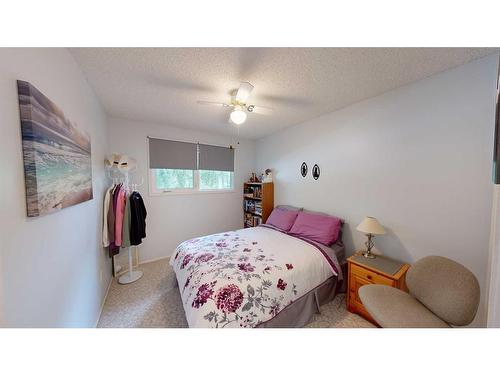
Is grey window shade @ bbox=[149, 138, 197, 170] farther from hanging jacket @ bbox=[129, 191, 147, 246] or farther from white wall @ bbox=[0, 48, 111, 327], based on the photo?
white wall @ bbox=[0, 48, 111, 327]

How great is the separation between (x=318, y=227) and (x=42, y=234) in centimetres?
236

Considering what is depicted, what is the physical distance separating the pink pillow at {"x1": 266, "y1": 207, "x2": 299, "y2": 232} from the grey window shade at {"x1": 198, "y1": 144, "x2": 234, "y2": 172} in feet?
4.48

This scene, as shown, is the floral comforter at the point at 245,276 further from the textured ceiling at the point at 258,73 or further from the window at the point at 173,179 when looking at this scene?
the textured ceiling at the point at 258,73

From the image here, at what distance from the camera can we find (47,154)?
800 millimetres

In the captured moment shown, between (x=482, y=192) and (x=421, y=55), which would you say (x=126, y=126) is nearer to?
(x=421, y=55)

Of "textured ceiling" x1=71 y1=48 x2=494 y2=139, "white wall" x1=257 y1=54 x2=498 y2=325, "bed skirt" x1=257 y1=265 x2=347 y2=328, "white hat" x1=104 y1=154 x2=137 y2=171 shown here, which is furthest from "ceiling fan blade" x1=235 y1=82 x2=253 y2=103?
"bed skirt" x1=257 y1=265 x2=347 y2=328

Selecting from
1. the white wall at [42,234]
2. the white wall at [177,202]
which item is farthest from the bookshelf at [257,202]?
the white wall at [42,234]

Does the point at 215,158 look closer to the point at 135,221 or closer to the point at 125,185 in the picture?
the point at 125,185

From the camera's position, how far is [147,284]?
216 cm

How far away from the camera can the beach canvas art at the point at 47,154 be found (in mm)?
680

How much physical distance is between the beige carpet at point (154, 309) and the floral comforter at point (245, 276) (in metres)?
0.34

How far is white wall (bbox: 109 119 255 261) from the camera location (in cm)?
256
